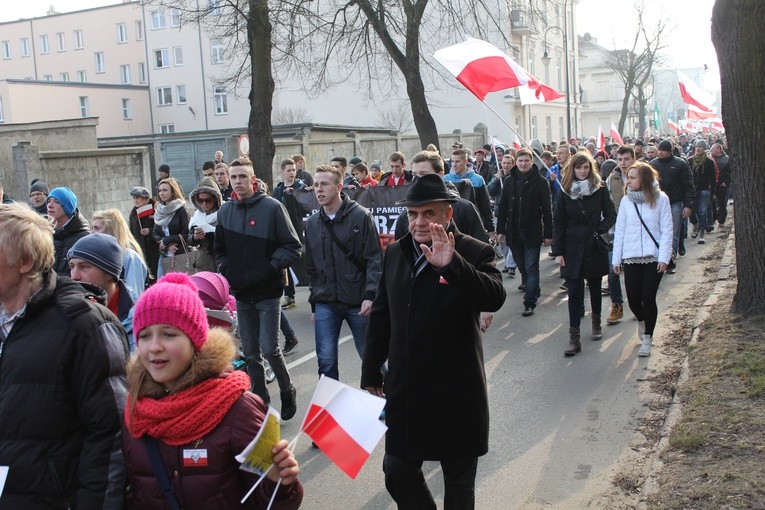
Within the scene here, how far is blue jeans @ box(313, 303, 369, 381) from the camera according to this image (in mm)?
6355

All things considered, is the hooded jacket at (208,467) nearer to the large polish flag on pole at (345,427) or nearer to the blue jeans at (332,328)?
the large polish flag on pole at (345,427)

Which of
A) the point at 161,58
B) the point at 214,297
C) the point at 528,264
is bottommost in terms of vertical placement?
the point at 528,264

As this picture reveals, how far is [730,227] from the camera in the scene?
1923 centimetres

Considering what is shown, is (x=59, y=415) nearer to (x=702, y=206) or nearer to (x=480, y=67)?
(x=480, y=67)

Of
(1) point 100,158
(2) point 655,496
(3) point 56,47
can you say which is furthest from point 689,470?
(3) point 56,47

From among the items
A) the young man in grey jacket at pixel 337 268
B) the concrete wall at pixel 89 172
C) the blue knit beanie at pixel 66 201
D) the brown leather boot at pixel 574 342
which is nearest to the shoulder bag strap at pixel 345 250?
the young man in grey jacket at pixel 337 268

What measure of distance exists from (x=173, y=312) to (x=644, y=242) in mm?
6261

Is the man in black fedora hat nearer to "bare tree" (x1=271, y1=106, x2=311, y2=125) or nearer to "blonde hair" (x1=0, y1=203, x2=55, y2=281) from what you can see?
"blonde hair" (x1=0, y1=203, x2=55, y2=281)

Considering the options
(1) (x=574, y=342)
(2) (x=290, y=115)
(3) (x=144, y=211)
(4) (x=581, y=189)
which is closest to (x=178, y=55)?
(2) (x=290, y=115)

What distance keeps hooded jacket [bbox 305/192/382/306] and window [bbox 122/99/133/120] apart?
5954 centimetres

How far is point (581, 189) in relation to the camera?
29.9ft

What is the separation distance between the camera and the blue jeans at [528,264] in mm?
10609

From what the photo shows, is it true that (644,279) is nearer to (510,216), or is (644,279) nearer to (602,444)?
(602,444)

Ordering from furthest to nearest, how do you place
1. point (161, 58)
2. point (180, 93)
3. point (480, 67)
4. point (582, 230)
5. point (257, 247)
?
point (161, 58) → point (180, 93) → point (480, 67) → point (582, 230) → point (257, 247)
